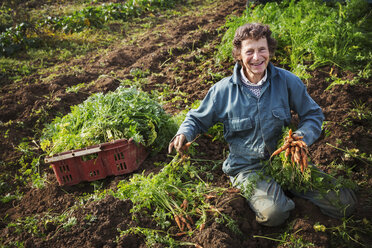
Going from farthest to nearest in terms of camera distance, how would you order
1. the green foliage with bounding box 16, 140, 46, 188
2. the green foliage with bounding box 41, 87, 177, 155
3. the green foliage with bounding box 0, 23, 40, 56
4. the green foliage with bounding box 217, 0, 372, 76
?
the green foliage with bounding box 0, 23, 40, 56 → the green foliage with bounding box 217, 0, 372, 76 → the green foliage with bounding box 16, 140, 46, 188 → the green foliage with bounding box 41, 87, 177, 155

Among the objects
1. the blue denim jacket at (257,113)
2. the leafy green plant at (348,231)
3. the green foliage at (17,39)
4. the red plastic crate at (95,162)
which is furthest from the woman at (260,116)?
the green foliage at (17,39)

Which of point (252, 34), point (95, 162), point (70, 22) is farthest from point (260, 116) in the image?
point (70, 22)

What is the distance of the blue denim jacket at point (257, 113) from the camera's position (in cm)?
273

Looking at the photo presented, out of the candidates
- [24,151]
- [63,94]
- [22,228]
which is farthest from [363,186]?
[63,94]

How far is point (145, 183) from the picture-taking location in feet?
9.29

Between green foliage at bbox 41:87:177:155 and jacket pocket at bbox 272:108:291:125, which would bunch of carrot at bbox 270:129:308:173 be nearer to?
jacket pocket at bbox 272:108:291:125

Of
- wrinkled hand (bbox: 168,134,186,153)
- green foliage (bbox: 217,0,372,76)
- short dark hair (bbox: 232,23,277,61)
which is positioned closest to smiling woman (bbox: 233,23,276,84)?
short dark hair (bbox: 232,23,277,61)

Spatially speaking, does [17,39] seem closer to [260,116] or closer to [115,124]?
[115,124]

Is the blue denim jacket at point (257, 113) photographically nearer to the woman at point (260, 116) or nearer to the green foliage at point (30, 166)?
the woman at point (260, 116)

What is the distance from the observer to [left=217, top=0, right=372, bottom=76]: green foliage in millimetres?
4527

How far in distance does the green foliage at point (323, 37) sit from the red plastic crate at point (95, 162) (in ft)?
8.68

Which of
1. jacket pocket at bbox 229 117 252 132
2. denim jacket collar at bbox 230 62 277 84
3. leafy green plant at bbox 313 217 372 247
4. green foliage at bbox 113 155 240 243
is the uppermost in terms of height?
denim jacket collar at bbox 230 62 277 84

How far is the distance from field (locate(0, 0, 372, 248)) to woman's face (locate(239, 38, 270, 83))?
108 cm

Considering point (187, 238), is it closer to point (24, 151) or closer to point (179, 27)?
point (24, 151)
